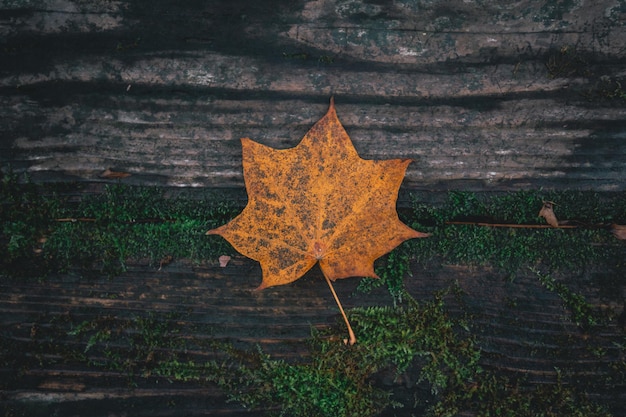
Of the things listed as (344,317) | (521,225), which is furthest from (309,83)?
(521,225)

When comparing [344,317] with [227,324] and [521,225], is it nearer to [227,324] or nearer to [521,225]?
[227,324]

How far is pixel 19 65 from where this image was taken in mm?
1628

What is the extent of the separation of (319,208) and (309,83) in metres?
0.46

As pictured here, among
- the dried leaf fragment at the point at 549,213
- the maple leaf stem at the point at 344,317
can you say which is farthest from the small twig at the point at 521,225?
the maple leaf stem at the point at 344,317

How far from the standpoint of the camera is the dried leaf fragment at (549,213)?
1.69 meters

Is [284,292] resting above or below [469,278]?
below

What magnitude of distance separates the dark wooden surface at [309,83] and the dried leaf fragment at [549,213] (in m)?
0.13

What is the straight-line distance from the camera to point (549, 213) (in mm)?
1692

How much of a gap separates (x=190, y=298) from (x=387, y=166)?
0.88 metres

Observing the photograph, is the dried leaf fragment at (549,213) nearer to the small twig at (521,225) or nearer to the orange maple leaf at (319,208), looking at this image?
the small twig at (521,225)

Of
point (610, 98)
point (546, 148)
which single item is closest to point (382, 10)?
point (546, 148)

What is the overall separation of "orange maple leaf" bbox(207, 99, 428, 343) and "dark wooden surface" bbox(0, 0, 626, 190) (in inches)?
2.8

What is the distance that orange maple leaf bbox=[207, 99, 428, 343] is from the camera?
63.8 inches

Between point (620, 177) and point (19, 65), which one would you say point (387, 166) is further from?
point (19, 65)
